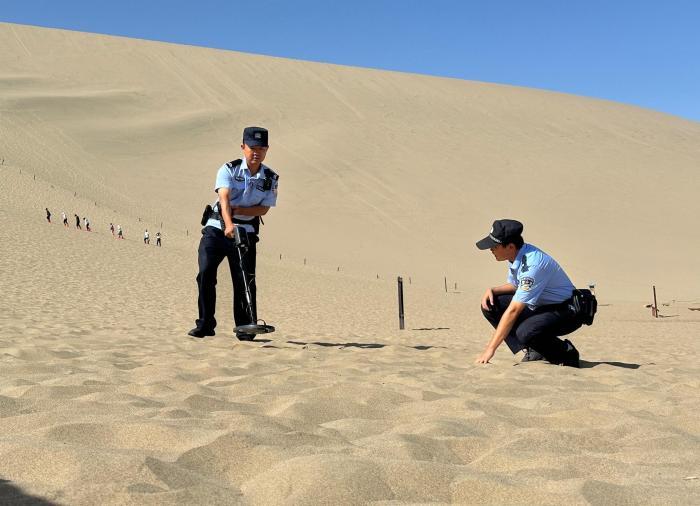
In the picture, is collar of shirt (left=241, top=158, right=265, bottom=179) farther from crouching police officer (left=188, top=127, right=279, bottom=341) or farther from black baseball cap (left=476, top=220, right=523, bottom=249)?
black baseball cap (left=476, top=220, right=523, bottom=249)

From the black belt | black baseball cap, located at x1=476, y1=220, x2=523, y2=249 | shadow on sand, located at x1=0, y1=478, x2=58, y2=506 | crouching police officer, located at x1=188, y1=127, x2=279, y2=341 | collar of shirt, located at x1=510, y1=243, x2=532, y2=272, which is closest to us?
shadow on sand, located at x1=0, y1=478, x2=58, y2=506

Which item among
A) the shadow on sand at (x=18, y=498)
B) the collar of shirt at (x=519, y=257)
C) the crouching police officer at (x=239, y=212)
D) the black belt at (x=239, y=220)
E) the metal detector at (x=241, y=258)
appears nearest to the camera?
the shadow on sand at (x=18, y=498)

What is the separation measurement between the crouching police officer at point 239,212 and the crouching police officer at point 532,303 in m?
2.03

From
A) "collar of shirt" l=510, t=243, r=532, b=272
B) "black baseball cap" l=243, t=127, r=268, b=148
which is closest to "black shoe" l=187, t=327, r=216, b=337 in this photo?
"black baseball cap" l=243, t=127, r=268, b=148

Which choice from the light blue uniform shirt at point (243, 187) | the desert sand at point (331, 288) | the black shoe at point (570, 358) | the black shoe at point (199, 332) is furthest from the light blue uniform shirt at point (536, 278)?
the black shoe at point (199, 332)

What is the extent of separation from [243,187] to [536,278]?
2593mm

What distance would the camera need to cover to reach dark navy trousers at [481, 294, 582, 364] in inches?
204

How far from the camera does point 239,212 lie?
6.24 meters

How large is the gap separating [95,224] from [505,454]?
105ft

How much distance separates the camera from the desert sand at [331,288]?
2242 millimetres

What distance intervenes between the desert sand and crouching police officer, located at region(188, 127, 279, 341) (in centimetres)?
52

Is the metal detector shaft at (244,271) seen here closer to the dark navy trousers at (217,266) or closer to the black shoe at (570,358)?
the dark navy trousers at (217,266)

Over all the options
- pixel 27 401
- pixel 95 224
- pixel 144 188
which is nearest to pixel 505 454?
pixel 27 401

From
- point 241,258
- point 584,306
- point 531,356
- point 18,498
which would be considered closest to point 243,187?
point 241,258
